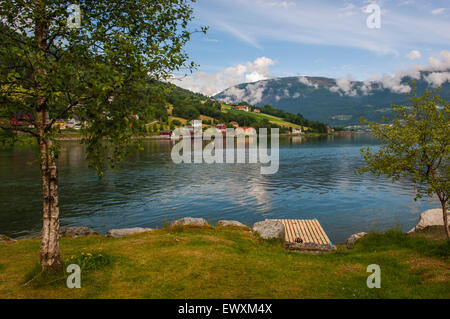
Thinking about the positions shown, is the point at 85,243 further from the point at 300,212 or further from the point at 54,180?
the point at 300,212

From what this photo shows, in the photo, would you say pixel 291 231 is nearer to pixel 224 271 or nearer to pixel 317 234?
pixel 317 234

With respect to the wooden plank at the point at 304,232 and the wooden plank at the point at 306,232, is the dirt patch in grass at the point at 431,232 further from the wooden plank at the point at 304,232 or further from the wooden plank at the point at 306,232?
the wooden plank at the point at 304,232

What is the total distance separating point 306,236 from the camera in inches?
877

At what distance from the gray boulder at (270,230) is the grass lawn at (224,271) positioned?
7.14 ft

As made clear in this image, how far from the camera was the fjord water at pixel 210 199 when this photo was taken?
98.5 ft

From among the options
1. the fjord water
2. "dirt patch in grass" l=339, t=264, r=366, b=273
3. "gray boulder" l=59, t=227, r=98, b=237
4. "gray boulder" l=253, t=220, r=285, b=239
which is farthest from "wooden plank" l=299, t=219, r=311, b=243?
"gray boulder" l=59, t=227, r=98, b=237

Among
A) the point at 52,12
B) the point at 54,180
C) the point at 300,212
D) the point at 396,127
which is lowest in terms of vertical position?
the point at 300,212

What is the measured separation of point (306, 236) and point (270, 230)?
458 cm

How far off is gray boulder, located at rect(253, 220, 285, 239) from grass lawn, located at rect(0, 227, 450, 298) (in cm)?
218

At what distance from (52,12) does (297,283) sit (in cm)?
1293

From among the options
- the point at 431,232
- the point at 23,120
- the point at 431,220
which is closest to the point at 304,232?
the point at 431,232

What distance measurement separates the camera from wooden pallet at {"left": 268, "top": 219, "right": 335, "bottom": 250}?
19891mm

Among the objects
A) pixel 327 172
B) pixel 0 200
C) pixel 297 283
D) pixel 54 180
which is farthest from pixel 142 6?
pixel 327 172

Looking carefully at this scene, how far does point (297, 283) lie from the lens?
11055 millimetres
